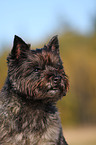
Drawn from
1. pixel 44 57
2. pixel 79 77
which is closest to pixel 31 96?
pixel 44 57

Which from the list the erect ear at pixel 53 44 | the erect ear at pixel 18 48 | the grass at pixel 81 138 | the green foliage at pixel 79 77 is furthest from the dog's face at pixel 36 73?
the green foliage at pixel 79 77

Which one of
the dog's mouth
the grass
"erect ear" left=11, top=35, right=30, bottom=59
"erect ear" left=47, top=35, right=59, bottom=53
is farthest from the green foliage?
the dog's mouth

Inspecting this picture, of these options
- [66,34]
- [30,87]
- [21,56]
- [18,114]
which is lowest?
[18,114]

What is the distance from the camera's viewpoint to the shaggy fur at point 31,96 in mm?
6453

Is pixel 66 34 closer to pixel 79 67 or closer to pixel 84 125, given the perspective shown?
pixel 79 67

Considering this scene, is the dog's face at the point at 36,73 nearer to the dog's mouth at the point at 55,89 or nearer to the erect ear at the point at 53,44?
the dog's mouth at the point at 55,89

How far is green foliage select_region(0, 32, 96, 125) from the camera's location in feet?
144

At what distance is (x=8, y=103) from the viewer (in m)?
6.89

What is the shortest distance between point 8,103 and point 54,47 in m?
1.99

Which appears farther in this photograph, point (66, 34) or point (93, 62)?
point (66, 34)

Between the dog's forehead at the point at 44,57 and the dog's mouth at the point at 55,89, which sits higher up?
the dog's forehead at the point at 44,57

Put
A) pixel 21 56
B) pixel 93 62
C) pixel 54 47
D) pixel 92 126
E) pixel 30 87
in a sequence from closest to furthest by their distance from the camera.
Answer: pixel 30 87, pixel 21 56, pixel 54 47, pixel 93 62, pixel 92 126

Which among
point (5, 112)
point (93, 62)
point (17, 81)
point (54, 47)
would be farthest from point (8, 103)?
point (93, 62)

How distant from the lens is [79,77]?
145 feet
